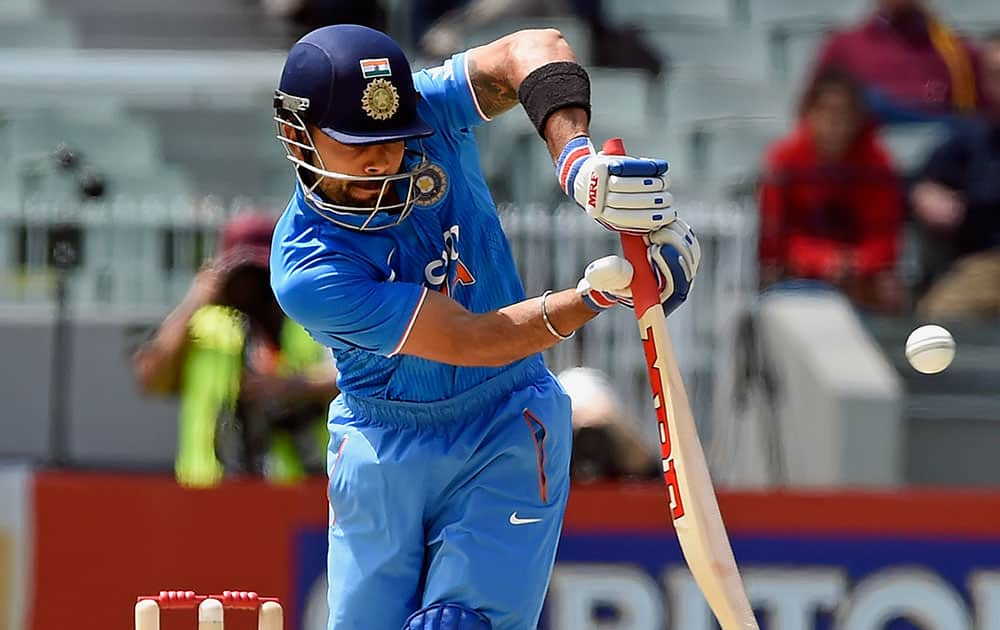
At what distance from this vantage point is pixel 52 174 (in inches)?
328

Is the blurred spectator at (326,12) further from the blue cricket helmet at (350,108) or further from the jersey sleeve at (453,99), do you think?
the blue cricket helmet at (350,108)

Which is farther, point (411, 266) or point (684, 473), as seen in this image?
point (411, 266)

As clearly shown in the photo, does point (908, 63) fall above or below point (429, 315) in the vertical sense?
above

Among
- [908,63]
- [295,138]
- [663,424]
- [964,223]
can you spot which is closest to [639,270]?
[663,424]

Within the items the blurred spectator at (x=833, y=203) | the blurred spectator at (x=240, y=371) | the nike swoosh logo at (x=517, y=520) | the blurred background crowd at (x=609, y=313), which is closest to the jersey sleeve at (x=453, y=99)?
the nike swoosh logo at (x=517, y=520)

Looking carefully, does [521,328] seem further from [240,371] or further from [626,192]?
[240,371]

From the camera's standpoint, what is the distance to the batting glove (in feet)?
12.7

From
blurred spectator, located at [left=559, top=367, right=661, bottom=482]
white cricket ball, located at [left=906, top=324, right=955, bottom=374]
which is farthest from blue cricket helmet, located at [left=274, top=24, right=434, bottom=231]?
blurred spectator, located at [left=559, top=367, right=661, bottom=482]

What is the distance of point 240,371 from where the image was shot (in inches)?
284

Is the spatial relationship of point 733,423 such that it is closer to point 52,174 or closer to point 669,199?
point 52,174

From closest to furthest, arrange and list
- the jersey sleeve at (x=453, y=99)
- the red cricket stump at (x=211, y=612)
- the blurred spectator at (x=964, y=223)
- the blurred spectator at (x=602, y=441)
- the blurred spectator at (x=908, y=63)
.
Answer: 1. the red cricket stump at (x=211, y=612)
2. the jersey sleeve at (x=453, y=99)
3. the blurred spectator at (x=602, y=441)
4. the blurred spectator at (x=964, y=223)
5. the blurred spectator at (x=908, y=63)

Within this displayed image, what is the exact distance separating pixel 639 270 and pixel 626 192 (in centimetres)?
21

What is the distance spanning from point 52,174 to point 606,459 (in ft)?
9.09

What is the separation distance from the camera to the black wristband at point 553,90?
4.14 meters
